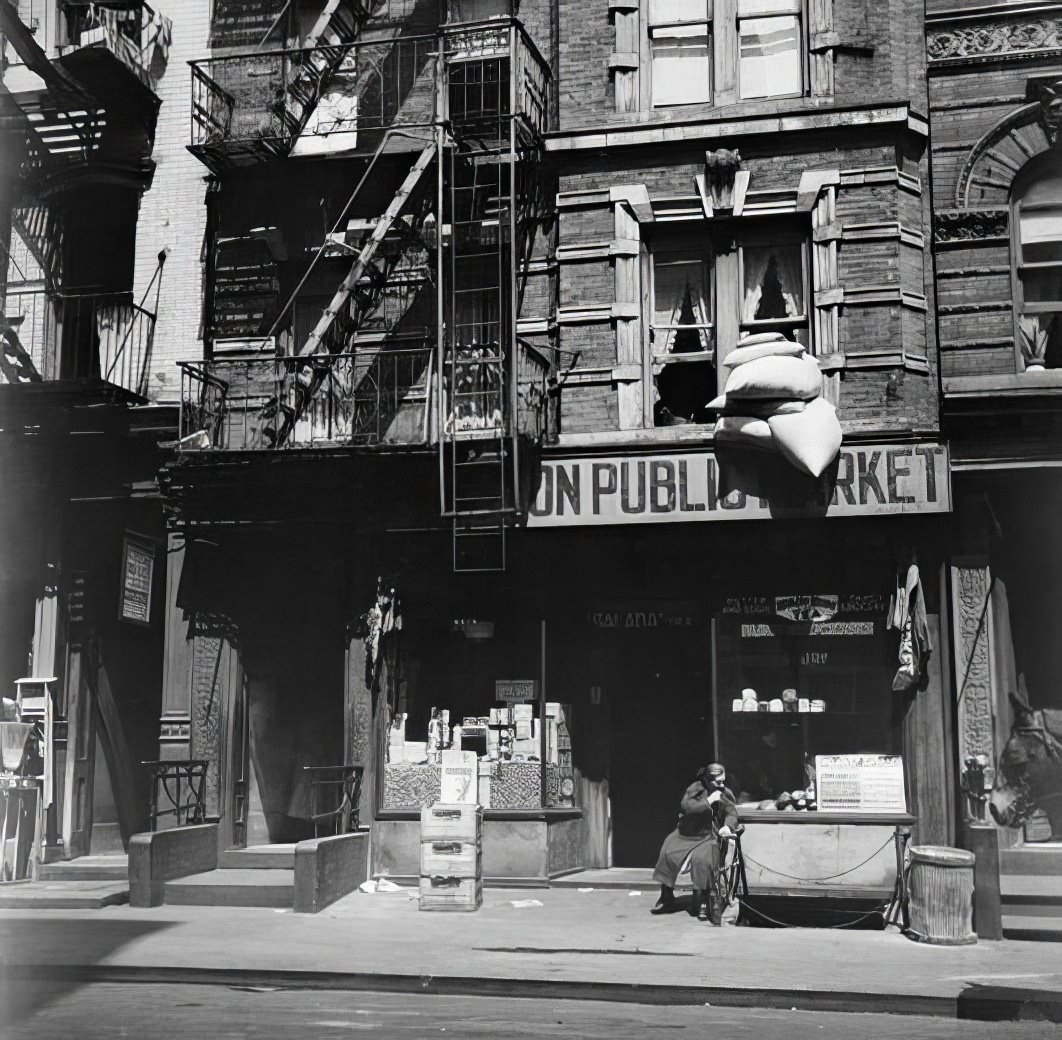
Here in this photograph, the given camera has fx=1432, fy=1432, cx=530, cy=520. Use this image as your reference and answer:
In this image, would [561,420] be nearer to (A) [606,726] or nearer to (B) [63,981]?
(A) [606,726]

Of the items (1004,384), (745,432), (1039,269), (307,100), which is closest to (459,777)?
(745,432)

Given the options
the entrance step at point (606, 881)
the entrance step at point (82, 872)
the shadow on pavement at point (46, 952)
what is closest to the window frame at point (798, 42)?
the entrance step at point (606, 881)

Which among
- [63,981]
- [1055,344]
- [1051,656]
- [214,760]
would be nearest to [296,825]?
[214,760]

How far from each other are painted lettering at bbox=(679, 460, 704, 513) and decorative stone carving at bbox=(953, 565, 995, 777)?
2.77 meters

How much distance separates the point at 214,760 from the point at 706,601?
5823 millimetres

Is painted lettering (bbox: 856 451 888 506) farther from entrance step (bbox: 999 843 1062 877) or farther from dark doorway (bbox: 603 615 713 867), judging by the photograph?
entrance step (bbox: 999 843 1062 877)

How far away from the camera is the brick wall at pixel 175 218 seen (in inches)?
677

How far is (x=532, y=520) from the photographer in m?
Answer: 15.6

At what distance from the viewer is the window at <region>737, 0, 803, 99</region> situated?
16047 mm

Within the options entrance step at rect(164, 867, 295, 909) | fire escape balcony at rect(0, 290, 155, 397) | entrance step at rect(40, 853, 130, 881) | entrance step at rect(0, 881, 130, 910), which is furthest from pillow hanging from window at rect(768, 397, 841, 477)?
entrance step at rect(40, 853, 130, 881)

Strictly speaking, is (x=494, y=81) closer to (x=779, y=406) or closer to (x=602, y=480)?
(x=602, y=480)

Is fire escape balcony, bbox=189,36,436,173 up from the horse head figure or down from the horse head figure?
up

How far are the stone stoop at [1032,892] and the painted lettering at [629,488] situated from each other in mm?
5112

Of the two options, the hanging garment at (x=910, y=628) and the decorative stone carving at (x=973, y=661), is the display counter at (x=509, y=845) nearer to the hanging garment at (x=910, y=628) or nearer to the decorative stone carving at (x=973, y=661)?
the hanging garment at (x=910, y=628)
